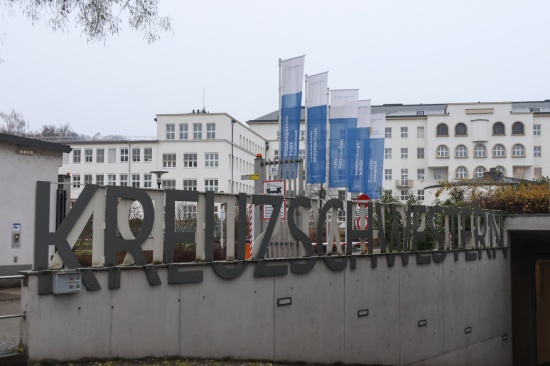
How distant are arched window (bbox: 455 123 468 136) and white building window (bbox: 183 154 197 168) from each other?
34414mm

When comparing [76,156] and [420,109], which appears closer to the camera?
[76,156]

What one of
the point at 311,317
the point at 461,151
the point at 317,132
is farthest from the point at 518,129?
the point at 311,317

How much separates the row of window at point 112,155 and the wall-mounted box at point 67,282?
231 feet

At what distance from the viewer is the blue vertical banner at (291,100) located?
22.0 meters

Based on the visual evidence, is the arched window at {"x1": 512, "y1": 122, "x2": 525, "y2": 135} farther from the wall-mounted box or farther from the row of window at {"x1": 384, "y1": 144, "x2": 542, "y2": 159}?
the wall-mounted box

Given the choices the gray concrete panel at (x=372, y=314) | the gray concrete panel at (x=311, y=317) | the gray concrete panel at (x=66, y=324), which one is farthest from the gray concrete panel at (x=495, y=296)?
the gray concrete panel at (x=66, y=324)

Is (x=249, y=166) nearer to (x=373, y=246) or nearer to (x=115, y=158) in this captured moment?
(x=115, y=158)

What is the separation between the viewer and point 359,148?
29.7 m

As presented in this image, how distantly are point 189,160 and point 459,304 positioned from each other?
62.9m

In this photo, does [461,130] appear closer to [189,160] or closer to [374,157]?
[189,160]

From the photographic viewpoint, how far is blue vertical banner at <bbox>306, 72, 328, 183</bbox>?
24.1 meters

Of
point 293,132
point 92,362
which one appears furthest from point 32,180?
point 92,362

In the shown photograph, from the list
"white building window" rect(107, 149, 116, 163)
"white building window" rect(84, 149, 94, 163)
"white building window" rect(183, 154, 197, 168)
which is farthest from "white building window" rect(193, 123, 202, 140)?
"white building window" rect(84, 149, 94, 163)

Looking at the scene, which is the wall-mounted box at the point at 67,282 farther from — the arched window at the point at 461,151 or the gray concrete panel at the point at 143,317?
the arched window at the point at 461,151
